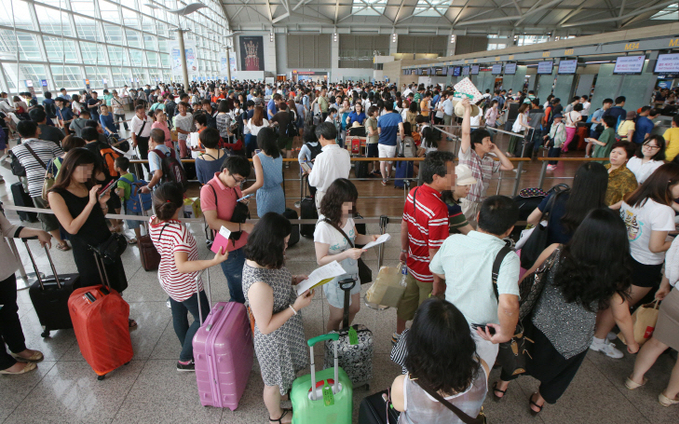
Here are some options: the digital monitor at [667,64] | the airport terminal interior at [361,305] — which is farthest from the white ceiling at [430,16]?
the airport terminal interior at [361,305]

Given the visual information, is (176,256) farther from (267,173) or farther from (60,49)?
(60,49)

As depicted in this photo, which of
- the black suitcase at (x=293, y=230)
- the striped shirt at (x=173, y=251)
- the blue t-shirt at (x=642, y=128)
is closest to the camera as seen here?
the striped shirt at (x=173, y=251)

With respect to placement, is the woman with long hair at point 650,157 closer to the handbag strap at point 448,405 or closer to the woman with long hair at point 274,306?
the handbag strap at point 448,405

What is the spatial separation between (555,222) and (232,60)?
4705 cm

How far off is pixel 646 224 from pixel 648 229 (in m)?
0.05

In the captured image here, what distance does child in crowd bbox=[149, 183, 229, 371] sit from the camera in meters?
2.18

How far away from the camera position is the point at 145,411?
2312 millimetres

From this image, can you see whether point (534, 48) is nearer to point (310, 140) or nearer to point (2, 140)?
point (310, 140)

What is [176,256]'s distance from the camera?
218 cm

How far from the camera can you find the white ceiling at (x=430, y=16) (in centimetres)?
3556

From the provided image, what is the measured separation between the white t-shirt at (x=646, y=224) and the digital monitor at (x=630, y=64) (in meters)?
7.88

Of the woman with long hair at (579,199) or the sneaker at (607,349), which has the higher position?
the woman with long hair at (579,199)

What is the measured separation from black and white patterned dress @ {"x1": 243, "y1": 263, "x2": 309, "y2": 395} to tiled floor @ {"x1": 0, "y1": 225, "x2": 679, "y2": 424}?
51 cm

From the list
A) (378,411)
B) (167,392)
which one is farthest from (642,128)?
(167,392)
